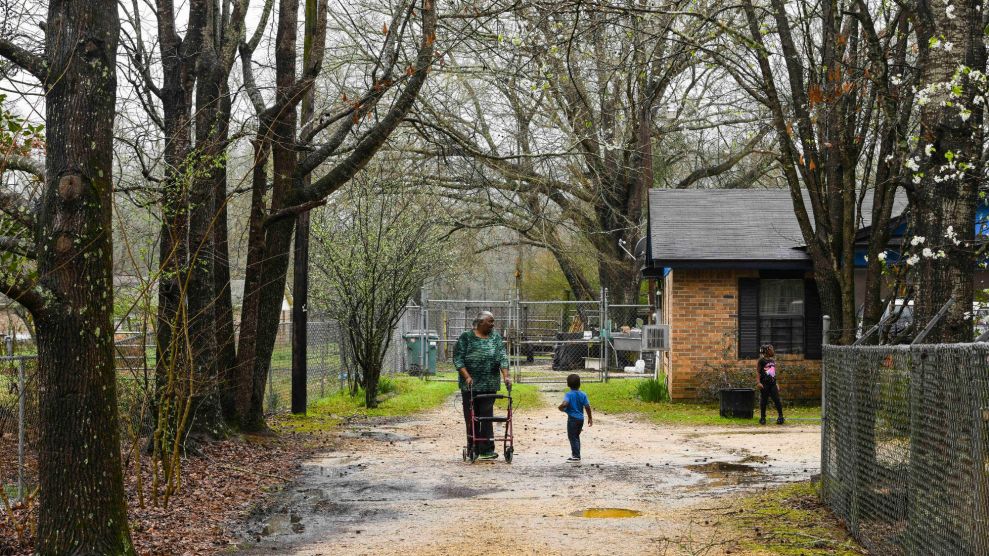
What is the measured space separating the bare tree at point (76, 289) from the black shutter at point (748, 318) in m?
17.3

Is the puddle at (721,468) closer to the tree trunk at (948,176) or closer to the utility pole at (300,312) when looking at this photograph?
the tree trunk at (948,176)

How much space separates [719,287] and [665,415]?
11.6 ft

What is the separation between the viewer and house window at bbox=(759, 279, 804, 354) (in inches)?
888

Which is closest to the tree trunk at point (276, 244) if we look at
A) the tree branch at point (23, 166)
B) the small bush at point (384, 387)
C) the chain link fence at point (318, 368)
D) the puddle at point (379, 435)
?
the puddle at point (379, 435)

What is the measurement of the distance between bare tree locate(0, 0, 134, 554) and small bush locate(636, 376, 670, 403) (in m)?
17.3

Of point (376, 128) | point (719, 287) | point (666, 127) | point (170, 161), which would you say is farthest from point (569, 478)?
point (666, 127)

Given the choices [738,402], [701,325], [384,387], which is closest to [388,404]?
[384,387]

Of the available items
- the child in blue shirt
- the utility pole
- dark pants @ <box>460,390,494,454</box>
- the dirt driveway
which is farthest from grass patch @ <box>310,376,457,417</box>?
the child in blue shirt

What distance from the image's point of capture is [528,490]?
11.3 metres

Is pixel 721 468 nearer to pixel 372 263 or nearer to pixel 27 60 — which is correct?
pixel 27 60

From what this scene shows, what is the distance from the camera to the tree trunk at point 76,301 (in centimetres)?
675

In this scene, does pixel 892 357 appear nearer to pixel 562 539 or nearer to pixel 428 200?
pixel 562 539

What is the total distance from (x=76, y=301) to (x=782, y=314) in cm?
1804

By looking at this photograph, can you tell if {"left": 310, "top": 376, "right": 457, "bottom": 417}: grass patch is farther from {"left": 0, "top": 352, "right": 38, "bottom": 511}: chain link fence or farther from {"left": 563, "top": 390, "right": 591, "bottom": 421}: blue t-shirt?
{"left": 0, "top": 352, "right": 38, "bottom": 511}: chain link fence
